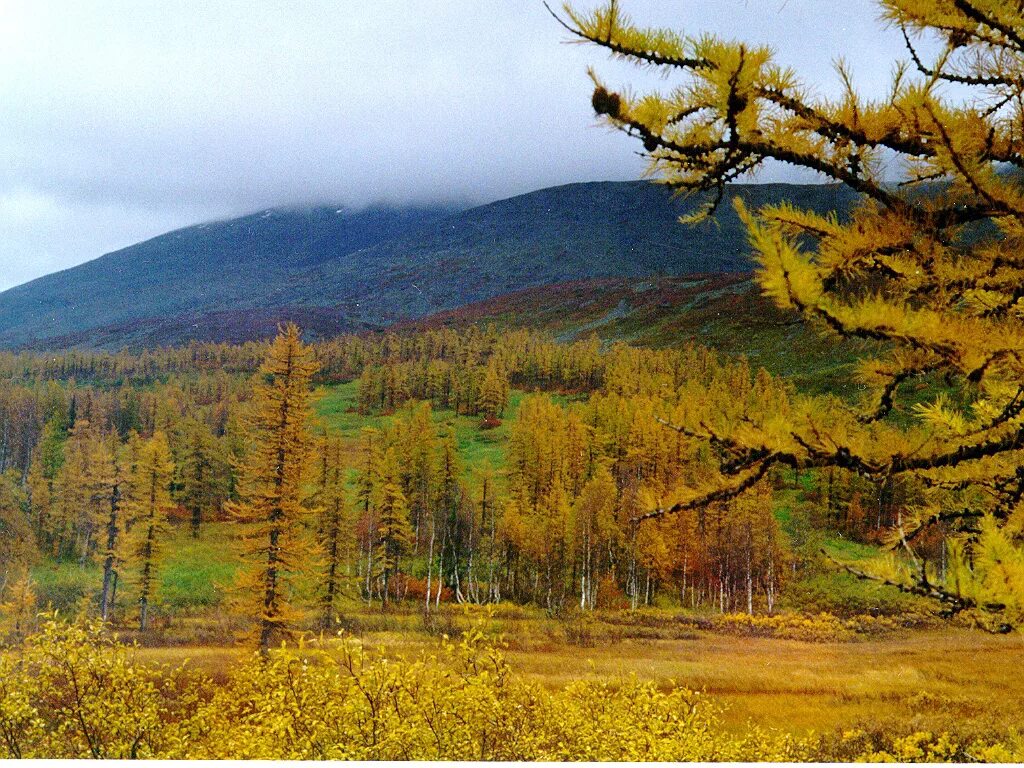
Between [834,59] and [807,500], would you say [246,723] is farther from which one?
[834,59]

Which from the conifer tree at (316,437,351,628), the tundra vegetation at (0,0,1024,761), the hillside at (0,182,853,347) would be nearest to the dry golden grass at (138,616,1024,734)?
the tundra vegetation at (0,0,1024,761)

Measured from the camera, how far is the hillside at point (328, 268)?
413cm

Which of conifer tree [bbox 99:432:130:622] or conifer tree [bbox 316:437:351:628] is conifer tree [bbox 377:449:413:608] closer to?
conifer tree [bbox 316:437:351:628]

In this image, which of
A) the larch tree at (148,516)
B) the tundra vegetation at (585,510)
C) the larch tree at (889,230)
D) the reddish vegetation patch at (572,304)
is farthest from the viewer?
the reddish vegetation patch at (572,304)

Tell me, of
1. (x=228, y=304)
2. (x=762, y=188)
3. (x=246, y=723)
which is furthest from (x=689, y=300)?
(x=246, y=723)

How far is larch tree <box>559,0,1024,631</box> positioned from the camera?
54.8 inches

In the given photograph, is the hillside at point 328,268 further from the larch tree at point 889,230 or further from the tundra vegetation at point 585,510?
the larch tree at point 889,230

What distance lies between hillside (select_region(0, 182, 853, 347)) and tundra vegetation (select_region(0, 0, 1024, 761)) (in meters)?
0.23

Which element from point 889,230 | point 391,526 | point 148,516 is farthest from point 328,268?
point 889,230

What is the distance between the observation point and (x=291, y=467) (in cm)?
411

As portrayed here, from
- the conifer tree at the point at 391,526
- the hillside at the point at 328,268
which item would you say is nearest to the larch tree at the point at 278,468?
the hillside at the point at 328,268

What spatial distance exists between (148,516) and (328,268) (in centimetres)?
193

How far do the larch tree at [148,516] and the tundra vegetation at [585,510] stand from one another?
19 mm

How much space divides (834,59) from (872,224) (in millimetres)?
479
